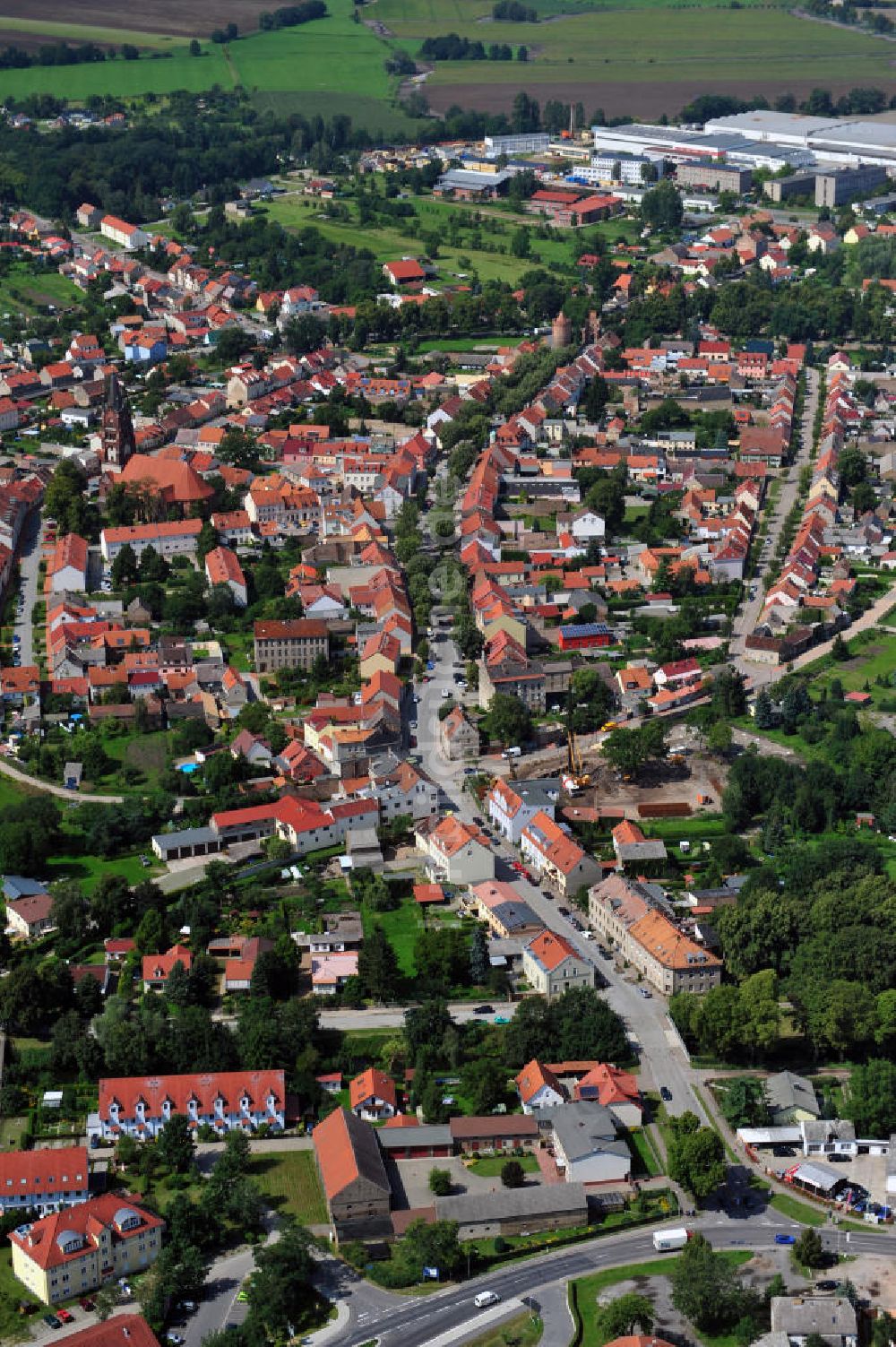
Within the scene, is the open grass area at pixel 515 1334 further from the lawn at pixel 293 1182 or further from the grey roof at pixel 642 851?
the grey roof at pixel 642 851

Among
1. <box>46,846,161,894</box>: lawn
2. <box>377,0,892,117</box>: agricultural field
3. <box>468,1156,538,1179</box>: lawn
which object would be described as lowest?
<box>468,1156,538,1179</box>: lawn

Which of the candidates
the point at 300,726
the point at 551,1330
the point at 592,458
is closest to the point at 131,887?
the point at 300,726

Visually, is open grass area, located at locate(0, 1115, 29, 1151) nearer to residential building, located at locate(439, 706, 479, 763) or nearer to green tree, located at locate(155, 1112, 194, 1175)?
green tree, located at locate(155, 1112, 194, 1175)

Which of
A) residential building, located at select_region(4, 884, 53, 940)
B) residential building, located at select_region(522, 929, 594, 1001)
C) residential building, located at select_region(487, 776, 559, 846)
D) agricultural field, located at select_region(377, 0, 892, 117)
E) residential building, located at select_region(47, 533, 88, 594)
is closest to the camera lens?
residential building, located at select_region(522, 929, 594, 1001)

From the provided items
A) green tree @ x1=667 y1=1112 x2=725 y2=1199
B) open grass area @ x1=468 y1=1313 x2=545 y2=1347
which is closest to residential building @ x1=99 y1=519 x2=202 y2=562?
green tree @ x1=667 y1=1112 x2=725 y2=1199

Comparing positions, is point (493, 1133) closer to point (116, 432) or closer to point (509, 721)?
point (509, 721)

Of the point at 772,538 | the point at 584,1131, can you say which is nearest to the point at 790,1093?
the point at 584,1131
